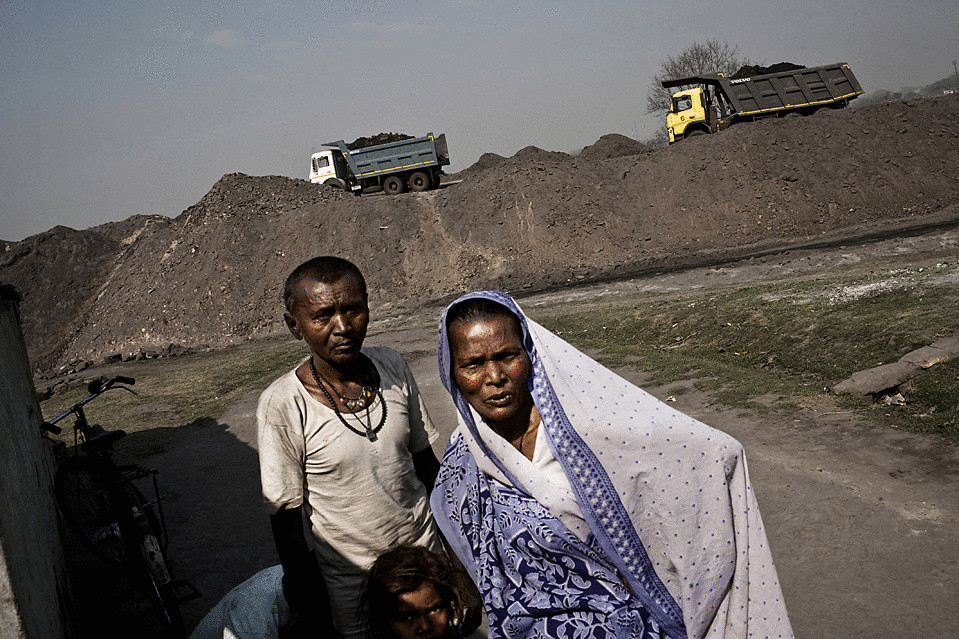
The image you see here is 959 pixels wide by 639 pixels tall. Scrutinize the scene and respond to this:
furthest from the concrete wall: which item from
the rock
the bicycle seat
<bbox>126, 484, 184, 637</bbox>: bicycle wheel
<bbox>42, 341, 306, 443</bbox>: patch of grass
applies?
the rock

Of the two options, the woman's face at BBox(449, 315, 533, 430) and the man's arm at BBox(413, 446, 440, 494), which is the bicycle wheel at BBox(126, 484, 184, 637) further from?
the woman's face at BBox(449, 315, 533, 430)

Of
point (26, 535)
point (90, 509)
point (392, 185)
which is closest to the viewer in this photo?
point (26, 535)

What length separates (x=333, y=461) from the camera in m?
2.43

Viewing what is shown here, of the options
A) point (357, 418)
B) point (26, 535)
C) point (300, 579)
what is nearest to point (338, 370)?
point (357, 418)

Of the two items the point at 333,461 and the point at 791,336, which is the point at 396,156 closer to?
the point at 791,336

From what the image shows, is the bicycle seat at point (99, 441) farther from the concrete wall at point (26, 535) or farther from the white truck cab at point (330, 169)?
the white truck cab at point (330, 169)

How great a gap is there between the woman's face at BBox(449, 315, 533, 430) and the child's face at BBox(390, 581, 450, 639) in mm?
739

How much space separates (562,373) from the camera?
6.33 ft

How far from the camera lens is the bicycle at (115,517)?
4.12 metres

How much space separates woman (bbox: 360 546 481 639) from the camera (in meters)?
2.37

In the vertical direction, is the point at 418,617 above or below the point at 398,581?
below

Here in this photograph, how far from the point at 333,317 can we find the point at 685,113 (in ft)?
88.1

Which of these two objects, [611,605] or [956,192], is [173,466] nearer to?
[611,605]

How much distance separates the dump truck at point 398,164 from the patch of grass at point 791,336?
54.6ft
